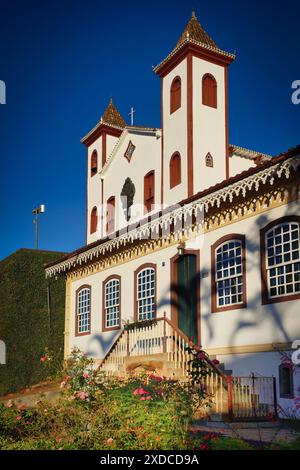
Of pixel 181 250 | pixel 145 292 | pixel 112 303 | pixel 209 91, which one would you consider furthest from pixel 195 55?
pixel 112 303

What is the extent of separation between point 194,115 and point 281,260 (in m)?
7.51

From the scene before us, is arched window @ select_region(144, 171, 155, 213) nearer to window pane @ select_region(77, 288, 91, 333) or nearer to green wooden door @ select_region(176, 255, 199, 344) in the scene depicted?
window pane @ select_region(77, 288, 91, 333)

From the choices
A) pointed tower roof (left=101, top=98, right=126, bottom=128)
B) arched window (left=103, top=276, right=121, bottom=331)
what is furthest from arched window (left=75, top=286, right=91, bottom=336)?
pointed tower roof (left=101, top=98, right=126, bottom=128)

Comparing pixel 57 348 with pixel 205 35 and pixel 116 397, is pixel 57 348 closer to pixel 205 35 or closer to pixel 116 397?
pixel 205 35

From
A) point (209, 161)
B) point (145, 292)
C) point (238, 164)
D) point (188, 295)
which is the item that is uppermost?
point (238, 164)

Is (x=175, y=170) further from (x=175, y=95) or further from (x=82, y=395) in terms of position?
(x=82, y=395)

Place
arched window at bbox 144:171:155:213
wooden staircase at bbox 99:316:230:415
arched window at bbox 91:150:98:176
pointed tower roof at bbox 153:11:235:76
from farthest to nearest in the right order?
arched window at bbox 91:150:98:176, arched window at bbox 144:171:155:213, pointed tower roof at bbox 153:11:235:76, wooden staircase at bbox 99:316:230:415

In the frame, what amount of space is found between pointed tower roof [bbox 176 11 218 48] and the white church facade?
0.08m

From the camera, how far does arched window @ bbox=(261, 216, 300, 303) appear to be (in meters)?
12.0

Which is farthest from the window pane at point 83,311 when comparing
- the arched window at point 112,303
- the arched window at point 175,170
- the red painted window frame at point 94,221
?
the arched window at point 175,170

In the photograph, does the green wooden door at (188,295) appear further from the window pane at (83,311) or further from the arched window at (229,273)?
the window pane at (83,311)

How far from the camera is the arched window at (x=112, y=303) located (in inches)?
748

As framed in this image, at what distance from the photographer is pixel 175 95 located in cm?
1947

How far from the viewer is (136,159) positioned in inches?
841
